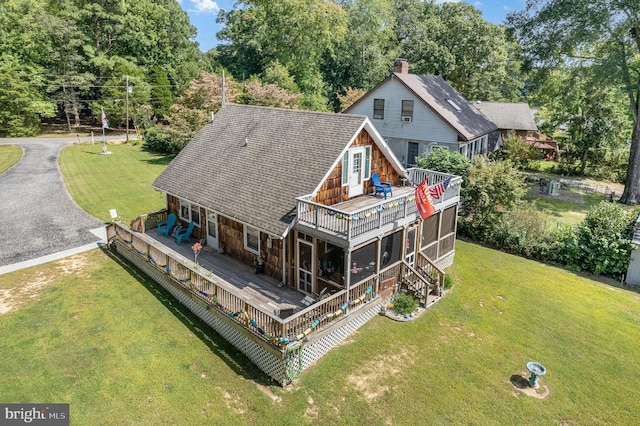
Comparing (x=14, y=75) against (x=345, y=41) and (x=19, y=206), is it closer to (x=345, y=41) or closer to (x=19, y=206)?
(x=19, y=206)

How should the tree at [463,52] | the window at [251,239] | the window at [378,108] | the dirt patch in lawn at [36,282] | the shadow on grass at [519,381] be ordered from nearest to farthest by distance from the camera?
the shadow on grass at [519,381], the dirt patch in lawn at [36,282], the window at [251,239], the window at [378,108], the tree at [463,52]

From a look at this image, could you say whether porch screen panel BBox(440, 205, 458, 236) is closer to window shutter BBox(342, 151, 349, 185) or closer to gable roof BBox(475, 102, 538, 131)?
window shutter BBox(342, 151, 349, 185)

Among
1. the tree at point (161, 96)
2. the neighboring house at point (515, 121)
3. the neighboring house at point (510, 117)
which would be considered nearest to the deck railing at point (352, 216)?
the neighboring house at point (515, 121)

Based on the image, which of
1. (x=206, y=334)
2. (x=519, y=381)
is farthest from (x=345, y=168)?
(x=519, y=381)

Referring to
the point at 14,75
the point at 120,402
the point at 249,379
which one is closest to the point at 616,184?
the point at 249,379

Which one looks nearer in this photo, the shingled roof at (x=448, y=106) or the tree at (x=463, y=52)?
the shingled roof at (x=448, y=106)

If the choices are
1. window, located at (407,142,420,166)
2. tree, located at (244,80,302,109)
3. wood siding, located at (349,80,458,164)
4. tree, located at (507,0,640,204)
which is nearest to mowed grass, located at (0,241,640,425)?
wood siding, located at (349,80,458,164)

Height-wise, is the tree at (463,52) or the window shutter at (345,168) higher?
the tree at (463,52)

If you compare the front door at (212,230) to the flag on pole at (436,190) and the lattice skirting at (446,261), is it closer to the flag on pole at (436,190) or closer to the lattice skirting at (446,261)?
the flag on pole at (436,190)
